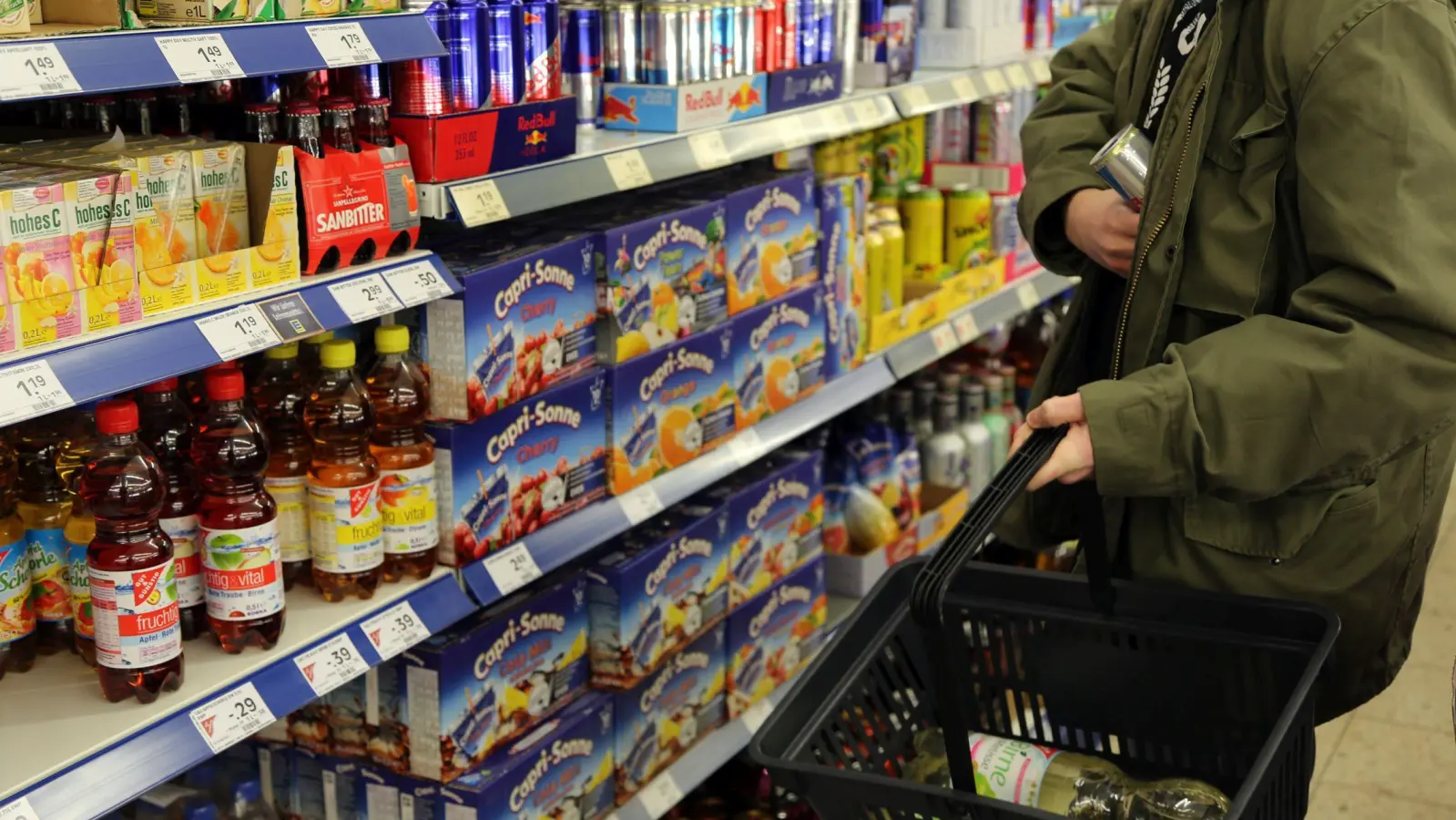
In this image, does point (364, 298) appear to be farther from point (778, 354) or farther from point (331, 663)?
point (778, 354)

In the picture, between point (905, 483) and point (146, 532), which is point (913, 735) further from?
point (905, 483)

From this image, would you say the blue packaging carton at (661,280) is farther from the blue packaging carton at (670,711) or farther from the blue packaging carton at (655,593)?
the blue packaging carton at (670,711)

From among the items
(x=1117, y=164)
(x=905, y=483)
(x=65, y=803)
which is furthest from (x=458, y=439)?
(x=905, y=483)

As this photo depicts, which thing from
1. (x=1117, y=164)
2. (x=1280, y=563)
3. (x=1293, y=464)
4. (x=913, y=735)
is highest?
(x=1117, y=164)

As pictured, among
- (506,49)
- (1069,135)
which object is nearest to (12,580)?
(506,49)

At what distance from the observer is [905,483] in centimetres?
361

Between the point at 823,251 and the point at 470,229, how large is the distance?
36.0 inches

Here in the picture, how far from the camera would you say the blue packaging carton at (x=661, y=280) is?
2391 mm

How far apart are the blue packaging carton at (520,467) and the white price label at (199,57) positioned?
2.14 feet

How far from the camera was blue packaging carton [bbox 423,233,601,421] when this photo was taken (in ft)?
6.90

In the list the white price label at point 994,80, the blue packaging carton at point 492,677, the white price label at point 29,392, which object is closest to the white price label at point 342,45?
the white price label at point 29,392

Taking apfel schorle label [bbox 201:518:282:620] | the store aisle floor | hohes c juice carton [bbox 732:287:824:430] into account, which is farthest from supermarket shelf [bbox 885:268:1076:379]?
apfel schorle label [bbox 201:518:282:620]

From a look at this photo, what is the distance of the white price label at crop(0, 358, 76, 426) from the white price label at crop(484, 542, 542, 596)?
0.80m

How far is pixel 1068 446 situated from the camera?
5.04 feet
